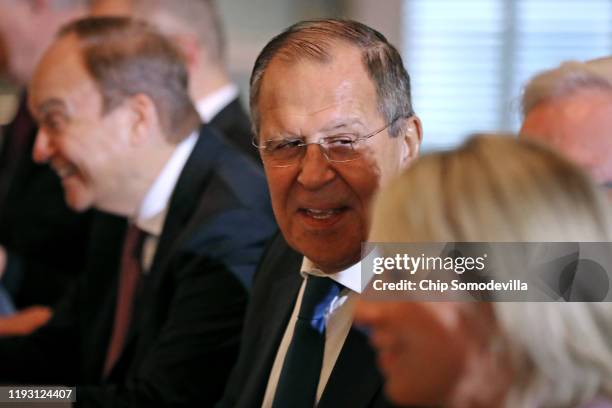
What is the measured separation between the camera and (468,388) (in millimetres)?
975

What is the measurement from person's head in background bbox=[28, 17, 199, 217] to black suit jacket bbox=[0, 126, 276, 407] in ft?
0.38

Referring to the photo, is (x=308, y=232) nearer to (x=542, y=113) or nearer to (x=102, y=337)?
(x=542, y=113)

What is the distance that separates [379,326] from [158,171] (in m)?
1.36

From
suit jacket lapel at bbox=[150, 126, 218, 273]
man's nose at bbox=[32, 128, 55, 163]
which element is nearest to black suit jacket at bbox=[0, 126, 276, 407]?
suit jacket lapel at bbox=[150, 126, 218, 273]

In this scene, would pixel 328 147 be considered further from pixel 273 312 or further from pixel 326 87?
pixel 273 312

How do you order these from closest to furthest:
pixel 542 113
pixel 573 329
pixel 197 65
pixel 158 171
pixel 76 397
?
pixel 573 329 → pixel 542 113 → pixel 76 397 → pixel 158 171 → pixel 197 65

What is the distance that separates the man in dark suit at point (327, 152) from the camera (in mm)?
1448

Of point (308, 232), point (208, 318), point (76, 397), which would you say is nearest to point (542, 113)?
point (308, 232)

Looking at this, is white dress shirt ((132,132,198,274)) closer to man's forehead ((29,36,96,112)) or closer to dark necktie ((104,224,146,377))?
dark necktie ((104,224,146,377))

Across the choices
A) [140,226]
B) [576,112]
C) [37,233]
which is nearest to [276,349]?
[576,112]

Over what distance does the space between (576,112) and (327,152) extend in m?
0.36

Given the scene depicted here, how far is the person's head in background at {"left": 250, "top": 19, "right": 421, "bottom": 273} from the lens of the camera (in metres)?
1.45

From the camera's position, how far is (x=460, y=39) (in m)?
5.16

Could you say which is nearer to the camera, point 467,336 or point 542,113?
point 467,336
